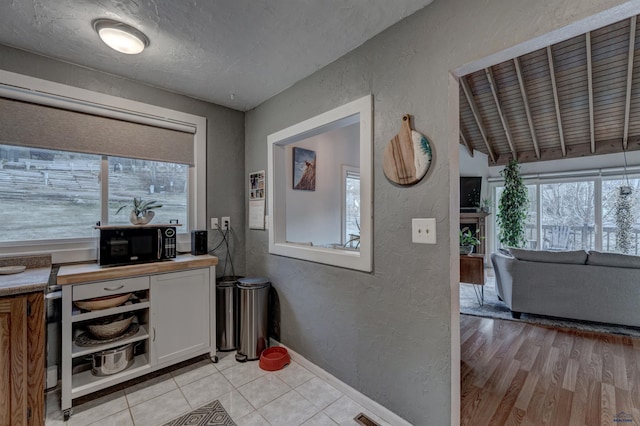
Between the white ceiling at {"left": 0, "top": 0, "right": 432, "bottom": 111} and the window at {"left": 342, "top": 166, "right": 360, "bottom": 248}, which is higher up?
the white ceiling at {"left": 0, "top": 0, "right": 432, "bottom": 111}

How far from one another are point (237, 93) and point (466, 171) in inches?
237

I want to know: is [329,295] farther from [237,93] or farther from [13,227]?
[13,227]

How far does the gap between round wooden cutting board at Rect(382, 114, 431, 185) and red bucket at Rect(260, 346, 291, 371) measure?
176 centimetres

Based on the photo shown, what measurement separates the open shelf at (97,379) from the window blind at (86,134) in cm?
165

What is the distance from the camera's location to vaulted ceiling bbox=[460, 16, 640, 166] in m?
3.84

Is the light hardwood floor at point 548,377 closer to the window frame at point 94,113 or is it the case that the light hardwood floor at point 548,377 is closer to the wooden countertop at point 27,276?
the wooden countertop at point 27,276

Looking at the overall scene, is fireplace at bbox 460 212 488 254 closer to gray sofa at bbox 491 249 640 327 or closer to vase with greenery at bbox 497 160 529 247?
vase with greenery at bbox 497 160 529 247

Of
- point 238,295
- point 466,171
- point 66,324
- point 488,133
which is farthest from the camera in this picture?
point 466,171

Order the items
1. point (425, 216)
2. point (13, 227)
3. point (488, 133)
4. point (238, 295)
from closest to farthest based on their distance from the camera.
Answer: point (425, 216) → point (13, 227) → point (238, 295) → point (488, 133)

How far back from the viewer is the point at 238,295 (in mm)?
2531

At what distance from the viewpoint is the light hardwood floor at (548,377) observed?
177cm

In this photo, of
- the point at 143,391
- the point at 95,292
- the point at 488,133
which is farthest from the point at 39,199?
the point at 488,133

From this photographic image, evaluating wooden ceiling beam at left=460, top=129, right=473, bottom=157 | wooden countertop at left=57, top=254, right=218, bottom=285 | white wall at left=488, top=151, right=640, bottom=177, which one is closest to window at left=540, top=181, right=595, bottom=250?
white wall at left=488, top=151, right=640, bottom=177

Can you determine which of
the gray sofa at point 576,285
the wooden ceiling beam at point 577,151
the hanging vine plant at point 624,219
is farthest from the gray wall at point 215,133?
the hanging vine plant at point 624,219
